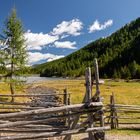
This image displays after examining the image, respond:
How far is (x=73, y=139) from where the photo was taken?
16.3 m

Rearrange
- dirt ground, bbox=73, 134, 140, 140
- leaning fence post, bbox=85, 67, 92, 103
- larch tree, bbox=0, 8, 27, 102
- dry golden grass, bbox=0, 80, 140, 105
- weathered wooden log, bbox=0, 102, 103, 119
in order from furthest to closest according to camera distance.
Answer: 1. dry golden grass, bbox=0, 80, 140, 105
2. larch tree, bbox=0, 8, 27, 102
3. dirt ground, bbox=73, 134, 140, 140
4. leaning fence post, bbox=85, 67, 92, 103
5. weathered wooden log, bbox=0, 102, 103, 119

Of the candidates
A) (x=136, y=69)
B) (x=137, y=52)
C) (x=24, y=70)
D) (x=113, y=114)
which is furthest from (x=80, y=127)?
(x=137, y=52)

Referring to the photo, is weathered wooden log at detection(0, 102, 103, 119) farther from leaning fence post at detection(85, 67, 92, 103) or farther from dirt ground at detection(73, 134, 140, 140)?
dirt ground at detection(73, 134, 140, 140)

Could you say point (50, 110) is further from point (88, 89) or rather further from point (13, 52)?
point (13, 52)

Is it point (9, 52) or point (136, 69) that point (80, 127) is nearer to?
point (9, 52)

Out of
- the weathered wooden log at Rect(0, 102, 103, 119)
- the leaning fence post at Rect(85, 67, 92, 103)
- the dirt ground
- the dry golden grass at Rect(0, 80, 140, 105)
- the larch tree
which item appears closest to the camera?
the weathered wooden log at Rect(0, 102, 103, 119)

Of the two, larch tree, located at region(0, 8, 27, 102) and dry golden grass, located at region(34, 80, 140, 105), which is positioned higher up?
larch tree, located at region(0, 8, 27, 102)

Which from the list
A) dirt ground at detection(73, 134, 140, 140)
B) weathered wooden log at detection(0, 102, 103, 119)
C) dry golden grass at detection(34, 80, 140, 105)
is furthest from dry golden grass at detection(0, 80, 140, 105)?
weathered wooden log at detection(0, 102, 103, 119)

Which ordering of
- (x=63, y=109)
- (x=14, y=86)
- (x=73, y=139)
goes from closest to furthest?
1. (x=63, y=109)
2. (x=73, y=139)
3. (x=14, y=86)

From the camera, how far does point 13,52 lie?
36062 millimetres

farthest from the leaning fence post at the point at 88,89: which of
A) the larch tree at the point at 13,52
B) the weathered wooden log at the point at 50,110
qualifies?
the larch tree at the point at 13,52

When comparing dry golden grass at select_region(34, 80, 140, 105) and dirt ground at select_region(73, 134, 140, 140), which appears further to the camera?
dry golden grass at select_region(34, 80, 140, 105)

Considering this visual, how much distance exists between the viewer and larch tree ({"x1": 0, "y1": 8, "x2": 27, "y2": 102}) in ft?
117

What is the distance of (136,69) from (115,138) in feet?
393
